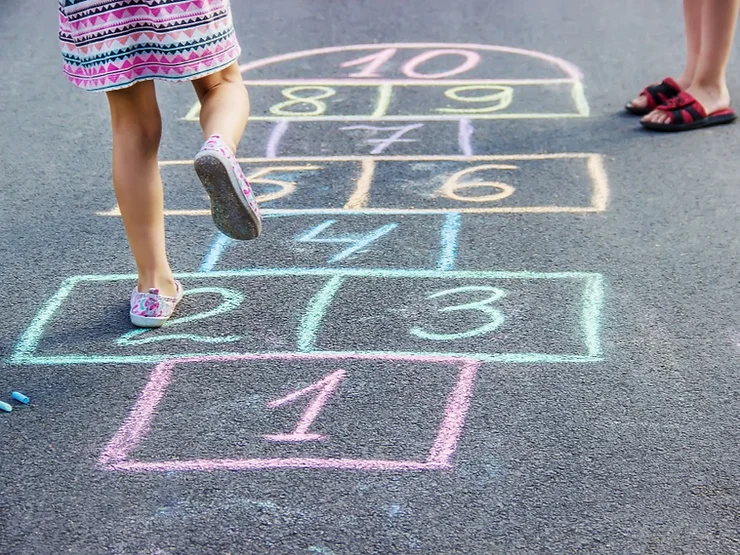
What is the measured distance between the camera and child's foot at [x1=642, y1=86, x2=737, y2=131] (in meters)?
4.66

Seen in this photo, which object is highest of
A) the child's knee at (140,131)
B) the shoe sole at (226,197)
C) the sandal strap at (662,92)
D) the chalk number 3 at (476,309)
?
the child's knee at (140,131)

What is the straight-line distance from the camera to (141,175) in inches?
117

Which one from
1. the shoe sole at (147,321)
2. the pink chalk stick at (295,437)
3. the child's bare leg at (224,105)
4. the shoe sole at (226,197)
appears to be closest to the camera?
the pink chalk stick at (295,437)

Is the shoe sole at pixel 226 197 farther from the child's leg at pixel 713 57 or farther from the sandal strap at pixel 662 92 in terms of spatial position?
the sandal strap at pixel 662 92

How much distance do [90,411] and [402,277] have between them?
1148 millimetres

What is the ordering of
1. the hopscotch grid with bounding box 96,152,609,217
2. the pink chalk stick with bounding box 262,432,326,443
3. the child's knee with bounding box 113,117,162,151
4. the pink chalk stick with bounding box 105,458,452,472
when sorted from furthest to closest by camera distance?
the hopscotch grid with bounding box 96,152,609,217 < the child's knee with bounding box 113,117,162,151 < the pink chalk stick with bounding box 262,432,326,443 < the pink chalk stick with bounding box 105,458,452,472

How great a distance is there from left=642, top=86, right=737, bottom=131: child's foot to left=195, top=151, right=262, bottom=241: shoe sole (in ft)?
8.31

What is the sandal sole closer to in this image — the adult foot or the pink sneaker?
the adult foot

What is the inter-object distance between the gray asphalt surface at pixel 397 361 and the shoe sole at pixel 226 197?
359mm

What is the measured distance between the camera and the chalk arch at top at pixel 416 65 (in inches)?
219

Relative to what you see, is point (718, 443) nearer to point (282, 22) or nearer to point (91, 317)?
point (91, 317)

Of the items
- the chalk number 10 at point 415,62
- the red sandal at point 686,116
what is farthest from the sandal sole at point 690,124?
the chalk number 10 at point 415,62

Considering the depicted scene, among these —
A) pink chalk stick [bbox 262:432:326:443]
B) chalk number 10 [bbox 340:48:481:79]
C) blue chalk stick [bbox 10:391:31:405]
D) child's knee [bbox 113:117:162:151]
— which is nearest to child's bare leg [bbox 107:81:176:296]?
child's knee [bbox 113:117:162:151]

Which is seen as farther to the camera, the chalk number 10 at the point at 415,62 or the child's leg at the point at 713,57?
the chalk number 10 at the point at 415,62
